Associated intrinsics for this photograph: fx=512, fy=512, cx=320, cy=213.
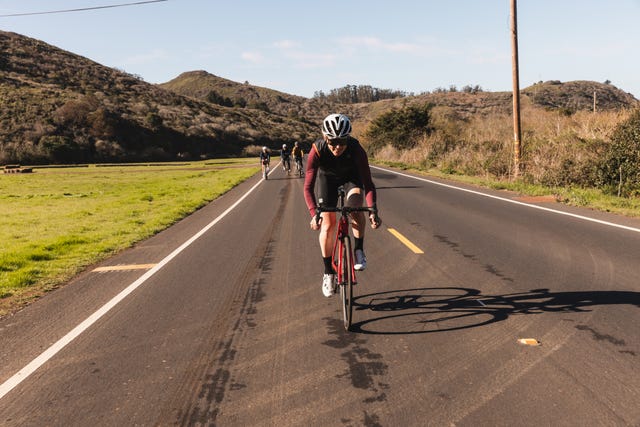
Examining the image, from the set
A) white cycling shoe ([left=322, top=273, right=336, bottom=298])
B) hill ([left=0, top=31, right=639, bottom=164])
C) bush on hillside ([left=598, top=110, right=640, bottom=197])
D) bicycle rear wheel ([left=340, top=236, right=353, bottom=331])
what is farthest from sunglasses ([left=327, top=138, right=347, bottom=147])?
hill ([left=0, top=31, right=639, bottom=164])

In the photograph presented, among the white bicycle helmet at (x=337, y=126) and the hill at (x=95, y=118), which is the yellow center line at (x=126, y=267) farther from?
the hill at (x=95, y=118)

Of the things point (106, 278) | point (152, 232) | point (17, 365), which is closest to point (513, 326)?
point (17, 365)

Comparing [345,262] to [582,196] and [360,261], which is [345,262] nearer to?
[360,261]

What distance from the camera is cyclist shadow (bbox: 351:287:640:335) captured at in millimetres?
4973

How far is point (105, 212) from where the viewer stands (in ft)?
54.1

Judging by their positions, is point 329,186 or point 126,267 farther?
point 126,267

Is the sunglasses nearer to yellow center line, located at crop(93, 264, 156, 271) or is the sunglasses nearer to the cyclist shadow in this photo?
the cyclist shadow

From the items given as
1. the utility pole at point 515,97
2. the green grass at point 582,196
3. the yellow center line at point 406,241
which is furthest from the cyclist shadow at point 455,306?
the utility pole at point 515,97

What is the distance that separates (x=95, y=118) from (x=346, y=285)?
225 ft

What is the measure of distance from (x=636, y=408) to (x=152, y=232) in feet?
34.7

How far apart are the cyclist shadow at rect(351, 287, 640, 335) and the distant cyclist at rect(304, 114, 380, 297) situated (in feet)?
1.91

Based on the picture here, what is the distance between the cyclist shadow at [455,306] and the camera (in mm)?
4973

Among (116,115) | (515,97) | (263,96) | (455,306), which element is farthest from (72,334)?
(263,96)

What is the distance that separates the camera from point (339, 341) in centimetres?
461
